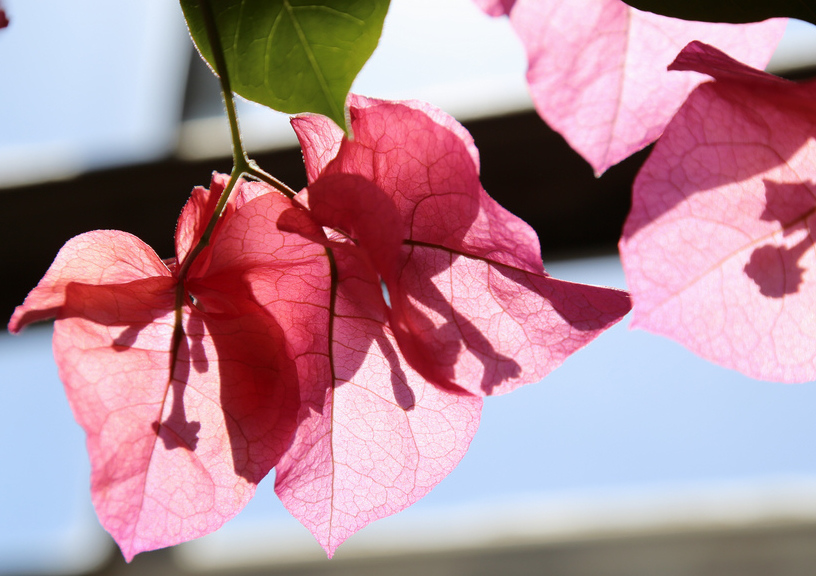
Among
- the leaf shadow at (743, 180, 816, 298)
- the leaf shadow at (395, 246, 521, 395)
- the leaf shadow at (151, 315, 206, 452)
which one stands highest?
the leaf shadow at (743, 180, 816, 298)

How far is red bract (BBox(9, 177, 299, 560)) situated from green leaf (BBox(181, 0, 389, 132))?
53mm

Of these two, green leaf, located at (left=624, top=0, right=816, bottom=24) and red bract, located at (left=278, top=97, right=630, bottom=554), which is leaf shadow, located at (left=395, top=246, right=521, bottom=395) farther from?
green leaf, located at (left=624, top=0, right=816, bottom=24)

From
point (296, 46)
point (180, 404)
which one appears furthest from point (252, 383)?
point (296, 46)

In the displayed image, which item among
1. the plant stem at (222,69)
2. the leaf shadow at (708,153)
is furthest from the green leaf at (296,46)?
the leaf shadow at (708,153)

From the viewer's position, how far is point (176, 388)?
288 millimetres

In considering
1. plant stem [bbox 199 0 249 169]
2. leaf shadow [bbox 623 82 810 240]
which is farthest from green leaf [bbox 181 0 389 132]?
leaf shadow [bbox 623 82 810 240]

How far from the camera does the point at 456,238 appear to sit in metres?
0.28

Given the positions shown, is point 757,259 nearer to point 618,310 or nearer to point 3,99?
point 618,310

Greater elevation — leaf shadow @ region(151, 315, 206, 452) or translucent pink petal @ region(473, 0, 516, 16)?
translucent pink petal @ region(473, 0, 516, 16)

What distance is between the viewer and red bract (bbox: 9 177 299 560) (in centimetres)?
27

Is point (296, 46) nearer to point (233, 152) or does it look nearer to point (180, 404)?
point (233, 152)

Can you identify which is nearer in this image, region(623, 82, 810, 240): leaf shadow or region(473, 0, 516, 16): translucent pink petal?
region(623, 82, 810, 240): leaf shadow

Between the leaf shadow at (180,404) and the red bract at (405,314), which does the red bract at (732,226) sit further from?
the leaf shadow at (180,404)

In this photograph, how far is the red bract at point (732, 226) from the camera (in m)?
0.21
